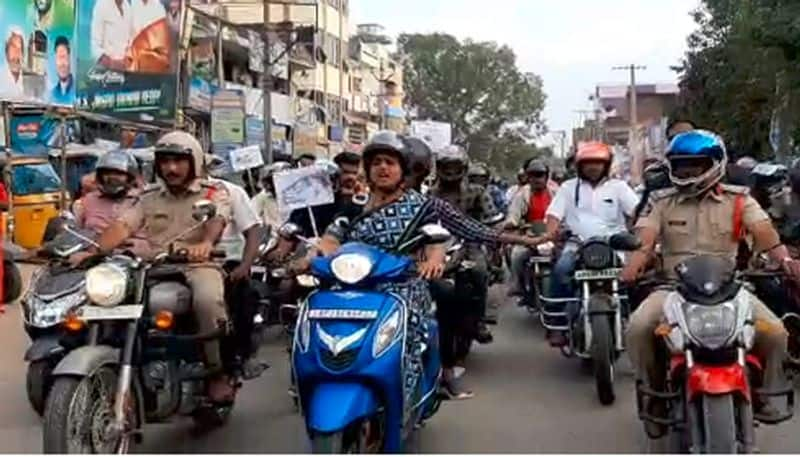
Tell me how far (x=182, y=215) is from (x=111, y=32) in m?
17.9

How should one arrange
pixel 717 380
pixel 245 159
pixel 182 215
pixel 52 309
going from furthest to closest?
pixel 245 159, pixel 52 309, pixel 182 215, pixel 717 380

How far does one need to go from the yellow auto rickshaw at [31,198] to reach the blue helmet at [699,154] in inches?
520

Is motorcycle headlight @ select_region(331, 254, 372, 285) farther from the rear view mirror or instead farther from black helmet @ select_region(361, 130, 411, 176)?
the rear view mirror

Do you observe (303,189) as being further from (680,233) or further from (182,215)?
(680,233)

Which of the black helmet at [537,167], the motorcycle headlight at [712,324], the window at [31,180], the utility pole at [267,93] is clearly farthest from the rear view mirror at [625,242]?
the utility pole at [267,93]

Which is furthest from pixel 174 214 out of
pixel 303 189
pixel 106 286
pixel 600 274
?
pixel 600 274

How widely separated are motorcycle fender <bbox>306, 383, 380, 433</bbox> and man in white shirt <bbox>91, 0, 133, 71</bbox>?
18.5 m

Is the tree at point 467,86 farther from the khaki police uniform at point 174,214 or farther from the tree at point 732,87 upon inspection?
the khaki police uniform at point 174,214

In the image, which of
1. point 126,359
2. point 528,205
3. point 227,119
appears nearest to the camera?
point 126,359

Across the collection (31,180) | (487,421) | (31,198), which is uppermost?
(31,180)

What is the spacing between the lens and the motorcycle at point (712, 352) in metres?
4.38

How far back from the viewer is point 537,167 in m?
11.0

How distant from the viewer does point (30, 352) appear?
245 inches

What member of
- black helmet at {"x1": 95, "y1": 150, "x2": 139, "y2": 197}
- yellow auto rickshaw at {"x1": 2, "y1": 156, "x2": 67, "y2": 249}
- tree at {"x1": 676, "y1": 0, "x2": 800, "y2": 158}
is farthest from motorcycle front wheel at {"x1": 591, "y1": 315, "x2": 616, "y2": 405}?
tree at {"x1": 676, "y1": 0, "x2": 800, "y2": 158}
